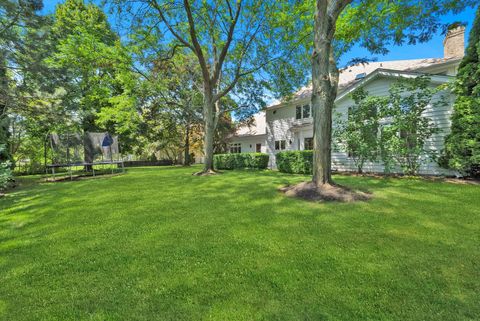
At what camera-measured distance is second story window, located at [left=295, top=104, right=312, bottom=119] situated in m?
17.7

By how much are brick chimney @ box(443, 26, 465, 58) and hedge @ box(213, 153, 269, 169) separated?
12.2m

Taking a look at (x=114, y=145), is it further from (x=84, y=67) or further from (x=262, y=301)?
(x=262, y=301)

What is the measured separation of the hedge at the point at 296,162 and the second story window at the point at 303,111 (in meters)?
5.26

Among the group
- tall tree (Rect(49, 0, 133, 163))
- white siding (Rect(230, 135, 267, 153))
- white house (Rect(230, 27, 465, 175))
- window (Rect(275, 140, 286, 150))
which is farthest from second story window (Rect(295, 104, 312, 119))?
tall tree (Rect(49, 0, 133, 163))

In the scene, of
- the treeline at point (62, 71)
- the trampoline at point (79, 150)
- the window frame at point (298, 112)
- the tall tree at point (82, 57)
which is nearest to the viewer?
the treeline at point (62, 71)

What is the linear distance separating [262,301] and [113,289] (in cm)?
152

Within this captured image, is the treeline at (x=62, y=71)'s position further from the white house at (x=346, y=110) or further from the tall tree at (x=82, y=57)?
the white house at (x=346, y=110)

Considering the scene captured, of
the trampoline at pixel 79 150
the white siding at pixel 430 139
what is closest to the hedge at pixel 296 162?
the white siding at pixel 430 139

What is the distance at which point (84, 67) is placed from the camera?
12141mm

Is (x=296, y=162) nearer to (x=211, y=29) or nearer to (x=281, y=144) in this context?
(x=281, y=144)

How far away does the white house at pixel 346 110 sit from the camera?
10.1 m

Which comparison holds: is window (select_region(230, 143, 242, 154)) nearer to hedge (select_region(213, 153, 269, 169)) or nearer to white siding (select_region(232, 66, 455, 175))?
white siding (select_region(232, 66, 455, 175))

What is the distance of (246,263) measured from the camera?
2756mm

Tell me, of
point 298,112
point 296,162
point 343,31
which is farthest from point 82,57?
point 298,112
